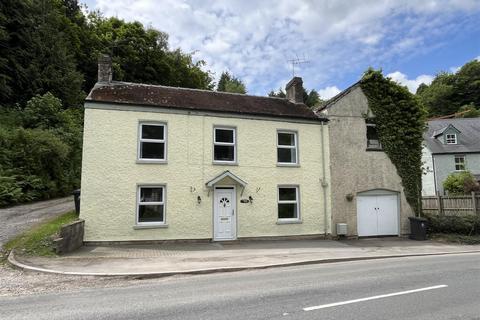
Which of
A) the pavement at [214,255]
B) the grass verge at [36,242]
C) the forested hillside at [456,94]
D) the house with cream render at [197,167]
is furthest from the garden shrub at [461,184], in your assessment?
the forested hillside at [456,94]

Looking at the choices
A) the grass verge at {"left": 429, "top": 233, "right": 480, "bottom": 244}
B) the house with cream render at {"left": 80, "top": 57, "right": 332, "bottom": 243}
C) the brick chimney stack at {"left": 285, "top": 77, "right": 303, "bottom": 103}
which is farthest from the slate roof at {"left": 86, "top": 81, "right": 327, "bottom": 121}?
the grass verge at {"left": 429, "top": 233, "right": 480, "bottom": 244}

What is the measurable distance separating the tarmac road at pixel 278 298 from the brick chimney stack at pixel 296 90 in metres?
12.0

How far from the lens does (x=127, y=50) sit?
135 ft

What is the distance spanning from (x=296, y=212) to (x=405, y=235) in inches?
256

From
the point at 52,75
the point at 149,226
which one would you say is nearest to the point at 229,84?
the point at 52,75

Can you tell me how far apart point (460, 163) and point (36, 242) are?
37127 mm

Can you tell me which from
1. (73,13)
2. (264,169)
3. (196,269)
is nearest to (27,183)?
(264,169)

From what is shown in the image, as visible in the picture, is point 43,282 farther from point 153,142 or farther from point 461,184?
point 461,184

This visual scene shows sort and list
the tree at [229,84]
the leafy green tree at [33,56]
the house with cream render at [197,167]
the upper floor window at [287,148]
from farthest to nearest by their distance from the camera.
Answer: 1. the tree at [229,84]
2. the leafy green tree at [33,56]
3. the upper floor window at [287,148]
4. the house with cream render at [197,167]

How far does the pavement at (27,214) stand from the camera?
42.4 feet

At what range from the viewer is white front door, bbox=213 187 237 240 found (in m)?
15.1

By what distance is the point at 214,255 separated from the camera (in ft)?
39.0

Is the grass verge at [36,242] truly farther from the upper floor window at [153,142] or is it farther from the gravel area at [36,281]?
the upper floor window at [153,142]

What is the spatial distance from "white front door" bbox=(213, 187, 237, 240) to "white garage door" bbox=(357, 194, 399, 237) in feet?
22.3
